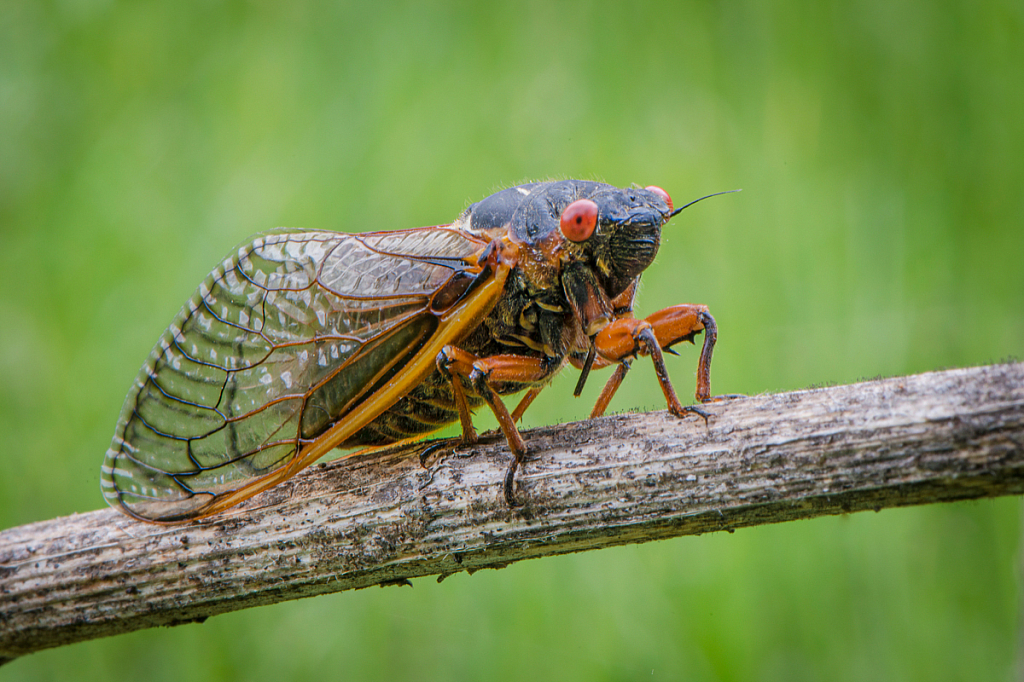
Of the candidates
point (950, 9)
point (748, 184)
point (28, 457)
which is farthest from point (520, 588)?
point (950, 9)

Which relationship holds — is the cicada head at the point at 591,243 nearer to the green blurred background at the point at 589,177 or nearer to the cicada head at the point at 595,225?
the cicada head at the point at 595,225

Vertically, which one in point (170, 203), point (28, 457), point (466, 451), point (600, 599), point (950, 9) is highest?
point (950, 9)

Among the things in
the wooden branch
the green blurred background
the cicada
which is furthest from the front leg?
the green blurred background

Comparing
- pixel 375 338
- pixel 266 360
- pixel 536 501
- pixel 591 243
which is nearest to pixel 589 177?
pixel 591 243

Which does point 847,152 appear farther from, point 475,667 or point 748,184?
point 475,667

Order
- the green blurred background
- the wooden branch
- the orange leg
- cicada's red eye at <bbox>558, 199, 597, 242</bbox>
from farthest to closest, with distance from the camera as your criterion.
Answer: the green blurred background
cicada's red eye at <bbox>558, 199, 597, 242</bbox>
the orange leg
the wooden branch

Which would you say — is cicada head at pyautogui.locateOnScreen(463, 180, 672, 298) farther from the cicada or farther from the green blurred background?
the green blurred background
